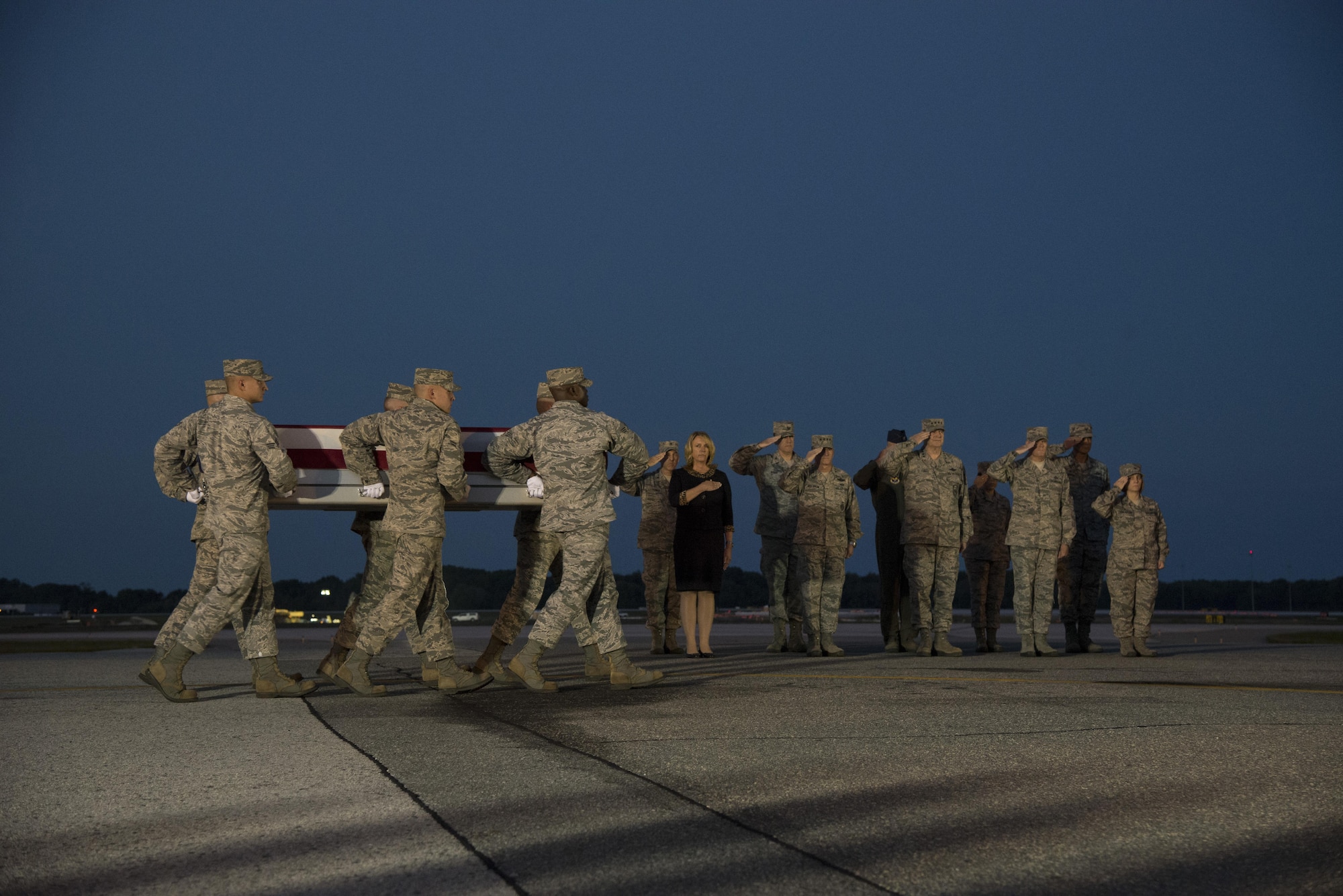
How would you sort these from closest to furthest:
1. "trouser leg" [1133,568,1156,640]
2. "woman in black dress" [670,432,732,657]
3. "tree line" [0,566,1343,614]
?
"trouser leg" [1133,568,1156,640] < "woman in black dress" [670,432,732,657] < "tree line" [0,566,1343,614]

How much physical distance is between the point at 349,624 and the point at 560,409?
6.93 ft

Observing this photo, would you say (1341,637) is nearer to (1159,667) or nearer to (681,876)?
(1159,667)

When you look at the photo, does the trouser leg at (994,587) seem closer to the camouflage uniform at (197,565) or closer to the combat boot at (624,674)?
the combat boot at (624,674)

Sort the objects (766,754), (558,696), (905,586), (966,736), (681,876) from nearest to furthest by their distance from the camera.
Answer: (681,876)
(766,754)
(966,736)
(558,696)
(905,586)

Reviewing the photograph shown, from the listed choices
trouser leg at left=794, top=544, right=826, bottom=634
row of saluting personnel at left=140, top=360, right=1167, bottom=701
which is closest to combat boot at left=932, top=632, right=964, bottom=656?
row of saluting personnel at left=140, top=360, right=1167, bottom=701

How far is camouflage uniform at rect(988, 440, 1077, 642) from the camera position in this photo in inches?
436

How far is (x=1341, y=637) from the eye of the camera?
732 inches

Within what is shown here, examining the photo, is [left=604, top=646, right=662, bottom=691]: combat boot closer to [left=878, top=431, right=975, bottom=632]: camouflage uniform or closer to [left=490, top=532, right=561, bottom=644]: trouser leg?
[left=490, top=532, right=561, bottom=644]: trouser leg

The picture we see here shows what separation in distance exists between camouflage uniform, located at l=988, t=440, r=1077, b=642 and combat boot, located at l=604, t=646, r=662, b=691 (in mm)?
4962

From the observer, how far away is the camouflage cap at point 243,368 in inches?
294

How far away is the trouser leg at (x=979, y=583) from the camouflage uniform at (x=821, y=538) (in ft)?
6.45

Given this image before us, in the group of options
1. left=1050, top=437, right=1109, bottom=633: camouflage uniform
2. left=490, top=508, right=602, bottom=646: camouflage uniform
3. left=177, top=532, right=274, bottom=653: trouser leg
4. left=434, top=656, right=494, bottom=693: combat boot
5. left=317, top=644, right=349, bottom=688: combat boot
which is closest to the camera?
left=177, top=532, right=274, bottom=653: trouser leg

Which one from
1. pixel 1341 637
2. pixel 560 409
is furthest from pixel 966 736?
pixel 1341 637

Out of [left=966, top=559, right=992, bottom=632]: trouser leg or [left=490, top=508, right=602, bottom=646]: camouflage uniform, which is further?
[left=966, top=559, right=992, bottom=632]: trouser leg
